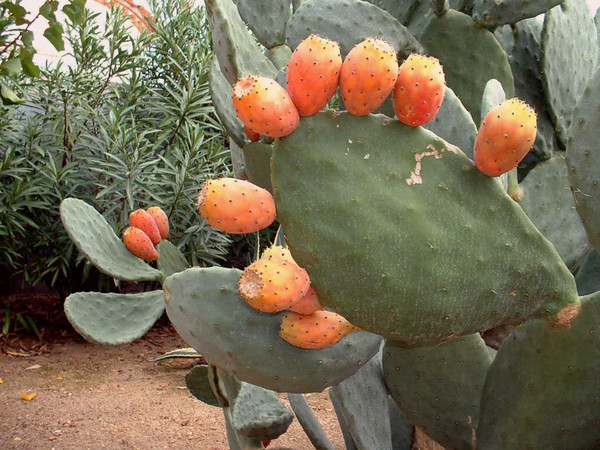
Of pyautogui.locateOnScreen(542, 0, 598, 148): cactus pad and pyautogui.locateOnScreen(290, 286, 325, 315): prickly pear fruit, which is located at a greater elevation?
pyautogui.locateOnScreen(542, 0, 598, 148): cactus pad

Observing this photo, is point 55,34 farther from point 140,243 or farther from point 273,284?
point 273,284

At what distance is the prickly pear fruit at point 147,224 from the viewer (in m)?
1.51

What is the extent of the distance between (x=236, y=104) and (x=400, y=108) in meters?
0.17

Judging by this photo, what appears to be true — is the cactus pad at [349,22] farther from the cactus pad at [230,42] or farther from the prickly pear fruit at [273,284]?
the prickly pear fruit at [273,284]

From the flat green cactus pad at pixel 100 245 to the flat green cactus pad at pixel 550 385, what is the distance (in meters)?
0.86

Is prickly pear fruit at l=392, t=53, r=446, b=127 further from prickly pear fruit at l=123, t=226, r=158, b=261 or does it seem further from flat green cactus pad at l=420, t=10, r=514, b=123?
prickly pear fruit at l=123, t=226, r=158, b=261

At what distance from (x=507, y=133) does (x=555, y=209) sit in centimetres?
55

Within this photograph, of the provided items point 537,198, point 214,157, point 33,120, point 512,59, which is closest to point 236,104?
point 537,198

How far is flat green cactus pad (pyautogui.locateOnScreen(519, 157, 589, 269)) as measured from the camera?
3.65 ft

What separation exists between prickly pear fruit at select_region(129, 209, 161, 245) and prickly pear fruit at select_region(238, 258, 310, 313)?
85 centimetres

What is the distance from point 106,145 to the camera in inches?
158

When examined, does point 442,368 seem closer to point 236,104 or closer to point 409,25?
point 236,104

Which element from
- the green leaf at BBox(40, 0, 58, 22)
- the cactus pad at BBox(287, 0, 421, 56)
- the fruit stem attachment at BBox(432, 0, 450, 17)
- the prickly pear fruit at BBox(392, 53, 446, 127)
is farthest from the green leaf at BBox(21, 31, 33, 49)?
the prickly pear fruit at BBox(392, 53, 446, 127)

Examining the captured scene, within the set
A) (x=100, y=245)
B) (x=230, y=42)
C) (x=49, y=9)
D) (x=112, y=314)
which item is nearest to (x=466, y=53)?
(x=230, y=42)
